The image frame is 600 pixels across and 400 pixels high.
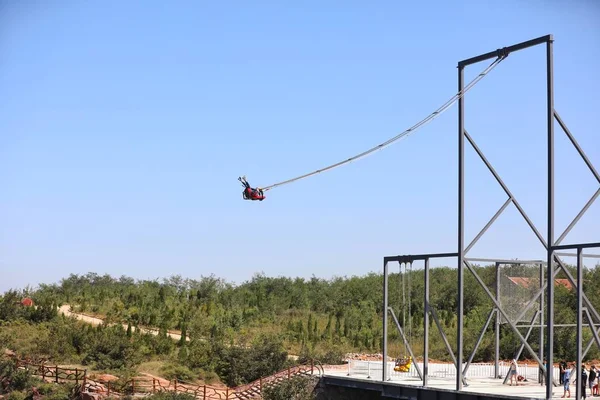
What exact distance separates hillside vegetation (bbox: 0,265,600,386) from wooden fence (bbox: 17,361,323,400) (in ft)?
9.21

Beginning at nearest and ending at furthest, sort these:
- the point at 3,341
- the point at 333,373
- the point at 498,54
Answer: the point at 498,54
the point at 333,373
the point at 3,341

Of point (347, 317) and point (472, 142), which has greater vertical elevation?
point (472, 142)

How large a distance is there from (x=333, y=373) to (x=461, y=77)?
545 inches

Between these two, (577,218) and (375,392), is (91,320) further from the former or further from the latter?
(577,218)

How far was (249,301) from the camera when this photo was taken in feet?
227

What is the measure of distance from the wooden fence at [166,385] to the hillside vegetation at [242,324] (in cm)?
281

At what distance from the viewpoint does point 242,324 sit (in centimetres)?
5762

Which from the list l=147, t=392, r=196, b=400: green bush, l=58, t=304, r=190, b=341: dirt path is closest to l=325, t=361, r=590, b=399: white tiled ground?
l=147, t=392, r=196, b=400: green bush

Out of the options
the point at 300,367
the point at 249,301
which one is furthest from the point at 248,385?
the point at 249,301

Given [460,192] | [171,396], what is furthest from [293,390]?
[460,192]

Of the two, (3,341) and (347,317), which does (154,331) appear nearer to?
(3,341)

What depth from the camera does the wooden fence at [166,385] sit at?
36875mm

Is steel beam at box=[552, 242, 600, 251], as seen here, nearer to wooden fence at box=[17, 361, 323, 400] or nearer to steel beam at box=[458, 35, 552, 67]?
steel beam at box=[458, 35, 552, 67]

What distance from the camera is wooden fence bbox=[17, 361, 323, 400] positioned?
121ft
